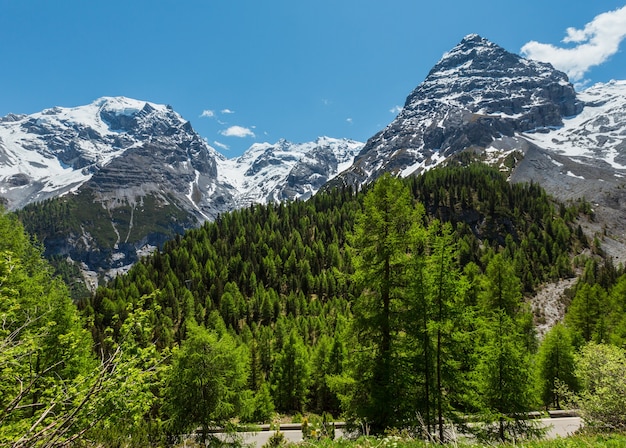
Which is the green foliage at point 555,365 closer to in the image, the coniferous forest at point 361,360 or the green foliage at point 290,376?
the coniferous forest at point 361,360

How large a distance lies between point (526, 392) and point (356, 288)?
11.6 metres

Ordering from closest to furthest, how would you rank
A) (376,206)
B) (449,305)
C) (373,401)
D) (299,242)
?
1. (373,401)
2. (449,305)
3. (376,206)
4. (299,242)

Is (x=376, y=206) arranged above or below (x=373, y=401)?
above

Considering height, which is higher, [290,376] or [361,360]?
[361,360]

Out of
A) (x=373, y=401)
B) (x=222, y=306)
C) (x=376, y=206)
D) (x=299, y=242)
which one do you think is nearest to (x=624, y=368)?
(x=373, y=401)

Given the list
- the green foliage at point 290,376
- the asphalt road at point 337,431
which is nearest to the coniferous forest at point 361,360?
the green foliage at point 290,376

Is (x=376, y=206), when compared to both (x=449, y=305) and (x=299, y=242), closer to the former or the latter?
(x=449, y=305)

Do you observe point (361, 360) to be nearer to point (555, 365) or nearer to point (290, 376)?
point (290, 376)

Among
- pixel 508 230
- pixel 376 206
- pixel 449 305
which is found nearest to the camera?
pixel 449 305

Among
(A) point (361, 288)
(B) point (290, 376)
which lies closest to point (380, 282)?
(A) point (361, 288)

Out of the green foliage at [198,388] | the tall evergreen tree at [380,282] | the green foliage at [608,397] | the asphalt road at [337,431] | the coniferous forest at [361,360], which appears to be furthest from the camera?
the asphalt road at [337,431]

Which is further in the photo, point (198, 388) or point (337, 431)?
point (337, 431)

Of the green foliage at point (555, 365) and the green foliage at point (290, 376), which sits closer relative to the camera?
the green foliage at point (555, 365)

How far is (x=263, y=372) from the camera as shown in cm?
5669
